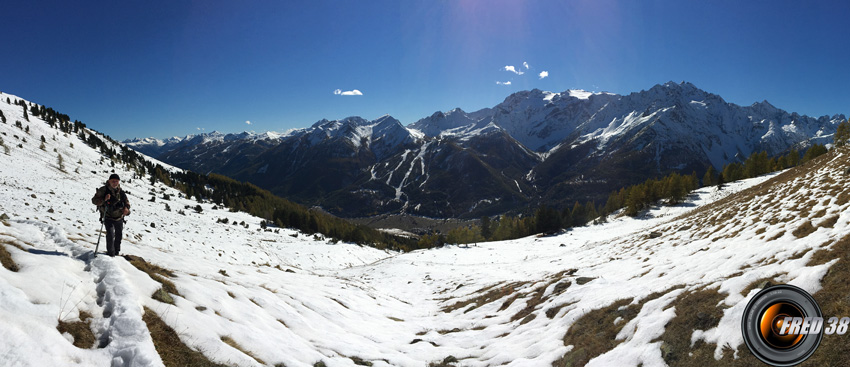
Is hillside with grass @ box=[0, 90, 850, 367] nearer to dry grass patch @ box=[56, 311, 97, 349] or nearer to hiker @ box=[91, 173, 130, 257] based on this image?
dry grass patch @ box=[56, 311, 97, 349]

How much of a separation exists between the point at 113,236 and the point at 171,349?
A: 824cm

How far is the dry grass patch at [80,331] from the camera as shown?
6.02m

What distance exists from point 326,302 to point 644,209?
80.2 metres

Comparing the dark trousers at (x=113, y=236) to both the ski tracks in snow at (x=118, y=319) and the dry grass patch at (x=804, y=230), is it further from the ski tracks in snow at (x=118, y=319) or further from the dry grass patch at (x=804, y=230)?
the dry grass patch at (x=804, y=230)

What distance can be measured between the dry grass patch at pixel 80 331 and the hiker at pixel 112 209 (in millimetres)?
6187

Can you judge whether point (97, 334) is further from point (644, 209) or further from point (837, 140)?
point (837, 140)

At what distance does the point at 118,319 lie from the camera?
22.5ft

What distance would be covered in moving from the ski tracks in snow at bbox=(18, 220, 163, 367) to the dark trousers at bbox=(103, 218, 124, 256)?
79cm

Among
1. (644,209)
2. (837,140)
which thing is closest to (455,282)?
(644,209)

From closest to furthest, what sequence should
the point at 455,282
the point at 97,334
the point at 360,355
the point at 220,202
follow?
the point at 97,334, the point at 360,355, the point at 455,282, the point at 220,202

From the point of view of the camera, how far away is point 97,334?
255 inches
